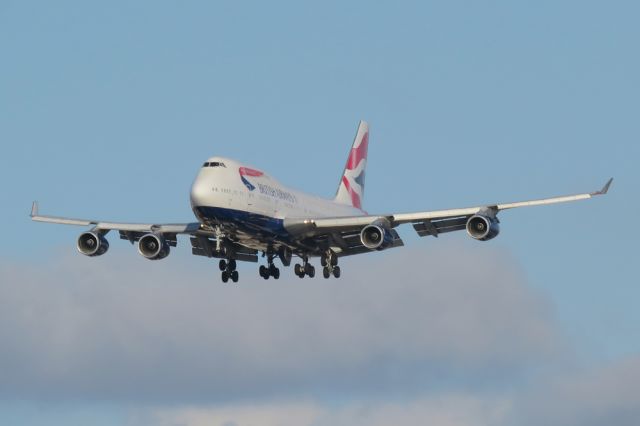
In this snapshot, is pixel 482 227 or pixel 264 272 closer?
pixel 482 227

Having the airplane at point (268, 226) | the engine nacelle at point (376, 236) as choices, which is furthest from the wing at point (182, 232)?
the engine nacelle at point (376, 236)

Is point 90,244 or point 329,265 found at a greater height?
point 90,244

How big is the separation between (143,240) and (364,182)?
24515mm

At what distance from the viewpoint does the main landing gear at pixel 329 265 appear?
284ft

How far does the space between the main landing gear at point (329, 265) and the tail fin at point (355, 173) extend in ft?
39.8

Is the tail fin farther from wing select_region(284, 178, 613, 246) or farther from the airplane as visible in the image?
wing select_region(284, 178, 613, 246)

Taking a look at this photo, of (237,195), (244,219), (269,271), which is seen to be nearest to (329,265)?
(269,271)

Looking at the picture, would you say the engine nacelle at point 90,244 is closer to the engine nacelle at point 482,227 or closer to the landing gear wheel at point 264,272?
the landing gear wheel at point 264,272

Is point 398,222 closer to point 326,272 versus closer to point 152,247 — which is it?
point 326,272

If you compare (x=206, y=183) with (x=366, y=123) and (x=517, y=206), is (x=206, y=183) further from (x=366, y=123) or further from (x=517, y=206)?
(x=366, y=123)

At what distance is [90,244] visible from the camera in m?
86.7

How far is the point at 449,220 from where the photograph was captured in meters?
82.2

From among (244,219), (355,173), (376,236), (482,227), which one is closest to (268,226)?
(244,219)

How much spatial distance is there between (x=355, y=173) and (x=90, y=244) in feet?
77.8
